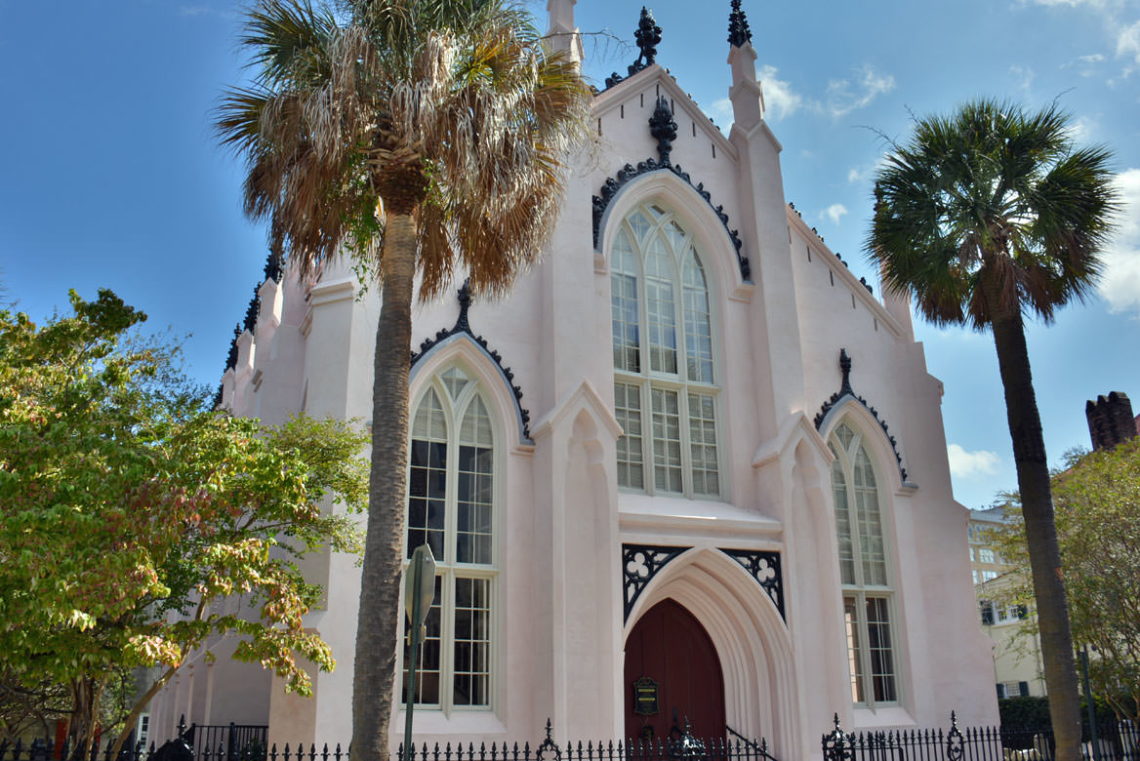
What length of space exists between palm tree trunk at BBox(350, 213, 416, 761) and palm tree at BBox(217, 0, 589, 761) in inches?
0.7

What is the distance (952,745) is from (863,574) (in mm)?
3570

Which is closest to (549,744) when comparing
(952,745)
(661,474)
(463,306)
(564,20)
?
(661,474)

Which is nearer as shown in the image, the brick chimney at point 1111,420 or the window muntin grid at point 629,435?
the window muntin grid at point 629,435

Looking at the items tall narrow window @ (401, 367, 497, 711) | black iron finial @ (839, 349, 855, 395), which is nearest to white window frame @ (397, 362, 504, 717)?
tall narrow window @ (401, 367, 497, 711)

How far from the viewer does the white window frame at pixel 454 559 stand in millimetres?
14508

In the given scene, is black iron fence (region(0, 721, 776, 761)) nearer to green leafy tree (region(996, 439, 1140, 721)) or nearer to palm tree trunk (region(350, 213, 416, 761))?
palm tree trunk (region(350, 213, 416, 761))

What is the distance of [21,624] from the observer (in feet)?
31.9

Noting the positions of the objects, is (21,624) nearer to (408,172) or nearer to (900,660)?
(408,172)

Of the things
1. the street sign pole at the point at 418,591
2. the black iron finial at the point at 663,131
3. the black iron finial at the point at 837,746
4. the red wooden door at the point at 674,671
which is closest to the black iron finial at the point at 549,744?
the red wooden door at the point at 674,671

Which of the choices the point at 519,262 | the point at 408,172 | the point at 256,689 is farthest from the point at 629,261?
the point at 256,689

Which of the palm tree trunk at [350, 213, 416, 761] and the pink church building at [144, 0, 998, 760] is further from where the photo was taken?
the pink church building at [144, 0, 998, 760]

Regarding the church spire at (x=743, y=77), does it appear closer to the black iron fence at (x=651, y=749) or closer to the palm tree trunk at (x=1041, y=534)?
the palm tree trunk at (x=1041, y=534)

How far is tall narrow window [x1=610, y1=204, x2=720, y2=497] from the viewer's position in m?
17.3

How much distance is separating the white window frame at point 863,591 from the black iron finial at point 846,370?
2.01ft
